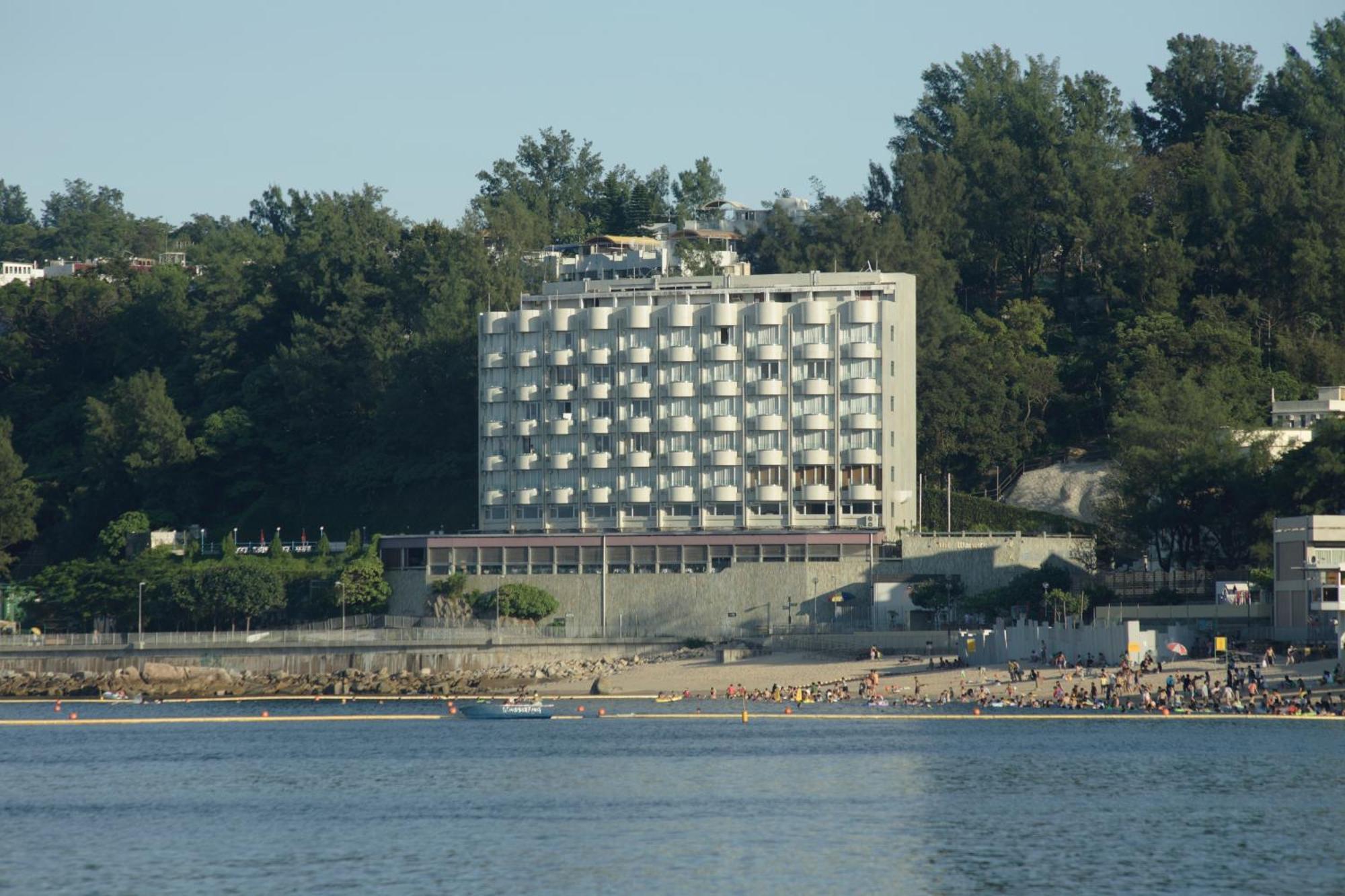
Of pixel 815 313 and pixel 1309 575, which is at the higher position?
pixel 815 313

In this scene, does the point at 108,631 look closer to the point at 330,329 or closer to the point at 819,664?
the point at 330,329

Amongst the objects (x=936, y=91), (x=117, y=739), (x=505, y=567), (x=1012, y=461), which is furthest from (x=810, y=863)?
(x=936, y=91)

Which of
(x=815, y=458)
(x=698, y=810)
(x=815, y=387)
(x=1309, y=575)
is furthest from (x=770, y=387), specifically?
(x=698, y=810)

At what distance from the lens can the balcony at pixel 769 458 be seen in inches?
5497

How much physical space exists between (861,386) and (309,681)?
133ft

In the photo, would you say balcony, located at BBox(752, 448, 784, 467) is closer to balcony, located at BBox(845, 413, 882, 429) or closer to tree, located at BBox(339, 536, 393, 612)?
balcony, located at BBox(845, 413, 882, 429)

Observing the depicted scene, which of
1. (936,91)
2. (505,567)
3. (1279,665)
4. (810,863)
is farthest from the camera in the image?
(936,91)

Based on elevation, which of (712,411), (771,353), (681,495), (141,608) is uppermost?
(771,353)

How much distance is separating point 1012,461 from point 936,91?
48.7 metres

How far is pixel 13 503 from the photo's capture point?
160 m

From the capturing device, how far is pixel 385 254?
171250mm

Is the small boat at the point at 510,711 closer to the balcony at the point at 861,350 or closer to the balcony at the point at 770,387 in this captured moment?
the balcony at the point at 770,387

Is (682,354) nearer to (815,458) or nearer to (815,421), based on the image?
(815,421)

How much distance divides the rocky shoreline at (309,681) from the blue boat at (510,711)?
13419 mm
